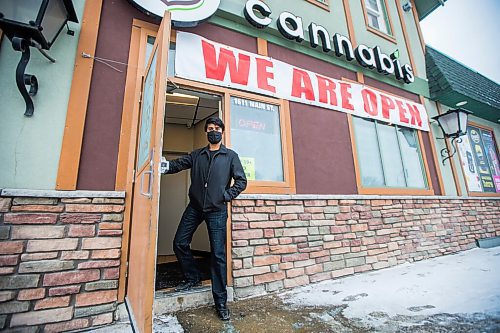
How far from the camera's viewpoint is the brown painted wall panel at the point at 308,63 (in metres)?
4.05

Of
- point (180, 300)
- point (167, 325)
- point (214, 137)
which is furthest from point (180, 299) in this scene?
point (214, 137)

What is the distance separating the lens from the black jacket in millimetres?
2523

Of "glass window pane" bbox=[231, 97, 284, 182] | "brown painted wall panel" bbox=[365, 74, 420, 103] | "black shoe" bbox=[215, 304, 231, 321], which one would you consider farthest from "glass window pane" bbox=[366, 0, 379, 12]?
"black shoe" bbox=[215, 304, 231, 321]

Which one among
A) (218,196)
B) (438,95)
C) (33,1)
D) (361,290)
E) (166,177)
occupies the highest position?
(438,95)

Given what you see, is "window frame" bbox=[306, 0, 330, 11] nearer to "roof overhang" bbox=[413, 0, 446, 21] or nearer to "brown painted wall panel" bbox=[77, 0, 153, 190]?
"brown painted wall panel" bbox=[77, 0, 153, 190]

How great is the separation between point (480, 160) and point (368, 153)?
4.43m

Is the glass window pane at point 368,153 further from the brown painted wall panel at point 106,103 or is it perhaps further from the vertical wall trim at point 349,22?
the brown painted wall panel at point 106,103

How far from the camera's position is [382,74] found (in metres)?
5.22

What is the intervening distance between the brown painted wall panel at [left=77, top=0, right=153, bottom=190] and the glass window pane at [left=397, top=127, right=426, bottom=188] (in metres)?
5.19

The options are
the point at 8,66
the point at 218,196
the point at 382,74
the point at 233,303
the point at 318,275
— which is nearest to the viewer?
the point at 8,66

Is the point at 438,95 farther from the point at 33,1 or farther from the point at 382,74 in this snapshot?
the point at 33,1

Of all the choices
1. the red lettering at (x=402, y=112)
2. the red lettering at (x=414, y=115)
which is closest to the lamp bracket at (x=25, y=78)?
the red lettering at (x=402, y=112)

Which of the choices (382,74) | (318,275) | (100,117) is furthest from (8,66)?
(382,74)

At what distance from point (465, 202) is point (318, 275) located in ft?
15.0
